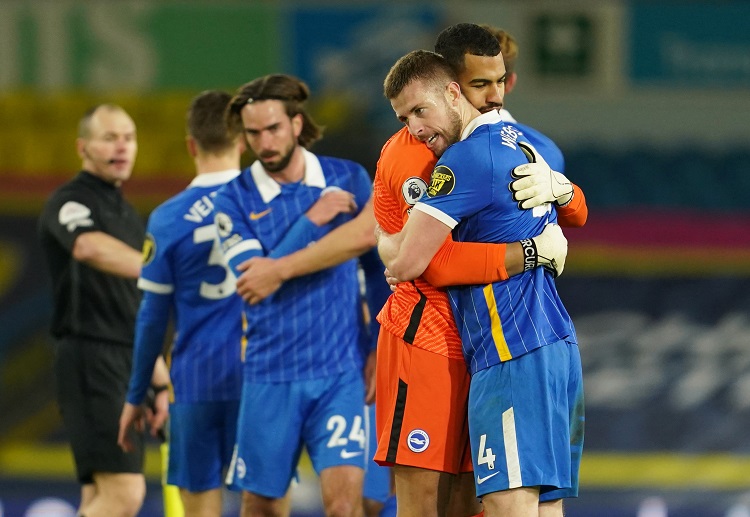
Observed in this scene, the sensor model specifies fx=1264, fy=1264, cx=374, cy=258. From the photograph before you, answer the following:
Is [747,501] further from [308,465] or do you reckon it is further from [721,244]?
[308,465]

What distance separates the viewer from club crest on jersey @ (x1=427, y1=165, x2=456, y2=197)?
388 centimetres

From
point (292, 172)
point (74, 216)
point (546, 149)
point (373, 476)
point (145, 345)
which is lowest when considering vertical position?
point (373, 476)

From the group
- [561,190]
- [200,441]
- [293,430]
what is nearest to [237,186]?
[293,430]

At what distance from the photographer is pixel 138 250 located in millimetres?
6105

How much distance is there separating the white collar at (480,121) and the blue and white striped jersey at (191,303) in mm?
1677

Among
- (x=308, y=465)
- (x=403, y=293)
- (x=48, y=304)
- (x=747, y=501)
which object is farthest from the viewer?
(x=48, y=304)

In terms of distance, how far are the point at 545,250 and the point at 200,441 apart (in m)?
2.08

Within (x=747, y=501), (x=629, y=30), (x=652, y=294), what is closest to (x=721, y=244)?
(x=652, y=294)

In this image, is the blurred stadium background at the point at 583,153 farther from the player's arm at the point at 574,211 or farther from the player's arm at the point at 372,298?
the player's arm at the point at 574,211

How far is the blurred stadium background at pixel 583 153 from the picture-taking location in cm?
943

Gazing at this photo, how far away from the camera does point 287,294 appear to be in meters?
5.05

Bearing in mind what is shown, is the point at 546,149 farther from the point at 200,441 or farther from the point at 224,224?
the point at 200,441

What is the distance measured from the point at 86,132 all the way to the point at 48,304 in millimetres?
4578

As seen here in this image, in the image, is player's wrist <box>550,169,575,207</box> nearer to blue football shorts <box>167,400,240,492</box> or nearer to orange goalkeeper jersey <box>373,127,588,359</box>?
orange goalkeeper jersey <box>373,127,588,359</box>
